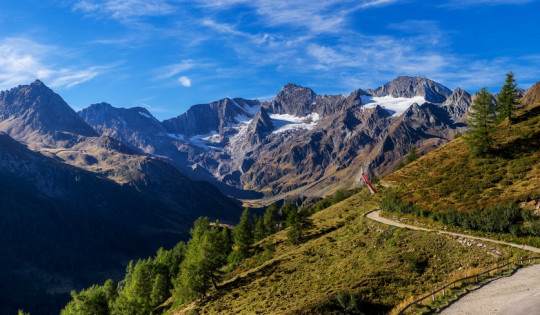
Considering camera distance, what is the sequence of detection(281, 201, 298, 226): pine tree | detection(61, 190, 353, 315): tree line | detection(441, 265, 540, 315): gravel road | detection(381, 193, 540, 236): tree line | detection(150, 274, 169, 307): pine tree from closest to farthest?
detection(441, 265, 540, 315): gravel road < detection(381, 193, 540, 236): tree line < detection(61, 190, 353, 315): tree line < detection(150, 274, 169, 307): pine tree < detection(281, 201, 298, 226): pine tree

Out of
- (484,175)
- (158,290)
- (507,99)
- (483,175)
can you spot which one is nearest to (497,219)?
(484,175)

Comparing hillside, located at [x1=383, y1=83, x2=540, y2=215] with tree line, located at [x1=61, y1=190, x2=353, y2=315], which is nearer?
hillside, located at [x1=383, y1=83, x2=540, y2=215]

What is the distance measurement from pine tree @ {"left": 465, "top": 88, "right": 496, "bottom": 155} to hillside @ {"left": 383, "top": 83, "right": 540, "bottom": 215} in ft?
6.66

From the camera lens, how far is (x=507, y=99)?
261ft

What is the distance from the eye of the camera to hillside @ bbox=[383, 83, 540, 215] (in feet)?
168

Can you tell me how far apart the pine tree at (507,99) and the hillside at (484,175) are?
2.27 meters

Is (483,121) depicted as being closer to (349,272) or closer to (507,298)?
(349,272)

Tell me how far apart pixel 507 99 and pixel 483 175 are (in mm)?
31301

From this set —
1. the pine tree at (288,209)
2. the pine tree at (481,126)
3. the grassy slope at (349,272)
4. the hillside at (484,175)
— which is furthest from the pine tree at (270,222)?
the pine tree at (481,126)

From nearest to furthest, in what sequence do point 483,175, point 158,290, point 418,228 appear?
1. point 418,228
2. point 483,175
3. point 158,290

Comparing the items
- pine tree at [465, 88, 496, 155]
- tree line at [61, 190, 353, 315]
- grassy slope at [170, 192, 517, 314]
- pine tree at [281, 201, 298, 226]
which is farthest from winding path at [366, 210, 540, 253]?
pine tree at [281, 201, 298, 226]

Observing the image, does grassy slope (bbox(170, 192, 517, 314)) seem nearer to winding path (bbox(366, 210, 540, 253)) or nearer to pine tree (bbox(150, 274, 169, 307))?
winding path (bbox(366, 210, 540, 253))

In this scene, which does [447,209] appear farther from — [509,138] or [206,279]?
[206,279]

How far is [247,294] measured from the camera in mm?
53625
